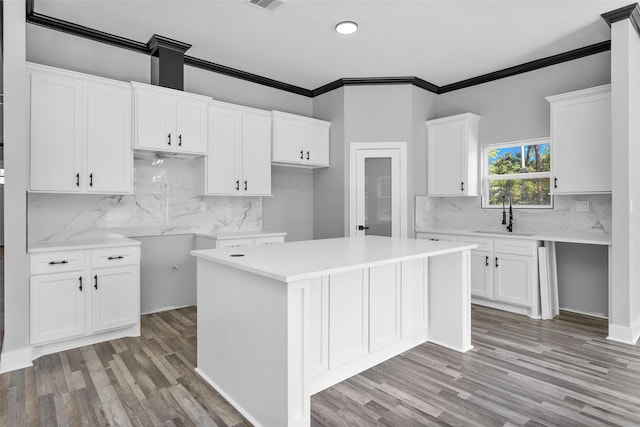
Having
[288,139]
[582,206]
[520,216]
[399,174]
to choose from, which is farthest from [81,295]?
[582,206]

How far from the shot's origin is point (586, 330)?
3.46 m

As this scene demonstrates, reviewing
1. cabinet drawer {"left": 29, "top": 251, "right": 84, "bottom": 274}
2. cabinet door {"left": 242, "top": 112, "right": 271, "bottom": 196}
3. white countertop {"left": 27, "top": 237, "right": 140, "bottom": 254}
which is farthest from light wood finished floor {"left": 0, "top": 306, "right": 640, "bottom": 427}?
cabinet door {"left": 242, "top": 112, "right": 271, "bottom": 196}

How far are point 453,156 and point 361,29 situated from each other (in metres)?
2.08

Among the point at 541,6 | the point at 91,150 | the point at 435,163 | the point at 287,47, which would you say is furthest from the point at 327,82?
the point at 91,150

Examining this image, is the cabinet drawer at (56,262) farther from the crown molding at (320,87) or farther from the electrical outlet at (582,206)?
the electrical outlet at (582,206)

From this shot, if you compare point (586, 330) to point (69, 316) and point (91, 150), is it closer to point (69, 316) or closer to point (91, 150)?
point (69, 316)

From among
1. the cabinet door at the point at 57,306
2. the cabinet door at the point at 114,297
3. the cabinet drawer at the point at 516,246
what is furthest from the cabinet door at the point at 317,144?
the cabinet door at the point at 57,306

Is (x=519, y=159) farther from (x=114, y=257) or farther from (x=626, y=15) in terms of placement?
(x=114, y=257)

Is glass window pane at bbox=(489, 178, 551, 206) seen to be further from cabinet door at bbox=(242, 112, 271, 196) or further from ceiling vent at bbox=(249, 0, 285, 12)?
ceiling vent at bbox=(249, 0, 285, 12)

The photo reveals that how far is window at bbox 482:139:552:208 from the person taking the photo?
435cm

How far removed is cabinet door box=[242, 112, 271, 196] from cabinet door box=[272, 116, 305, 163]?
0.32 ft

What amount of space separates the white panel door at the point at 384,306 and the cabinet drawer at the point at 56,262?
233 centimetres

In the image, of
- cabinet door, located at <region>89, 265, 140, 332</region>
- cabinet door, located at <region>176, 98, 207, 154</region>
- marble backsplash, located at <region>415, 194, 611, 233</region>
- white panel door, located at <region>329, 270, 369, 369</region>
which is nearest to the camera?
white panel door, located at <region>329, 270, 369, 369</region>

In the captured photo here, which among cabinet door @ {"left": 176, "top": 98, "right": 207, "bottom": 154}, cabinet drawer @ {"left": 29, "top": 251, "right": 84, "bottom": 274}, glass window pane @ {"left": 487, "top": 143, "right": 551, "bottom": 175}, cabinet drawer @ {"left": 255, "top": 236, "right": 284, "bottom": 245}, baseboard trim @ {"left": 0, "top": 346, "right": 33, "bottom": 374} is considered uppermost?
cabinet door @ {"left": 176, "top": 98, "right": 207, "bottom": 154}
